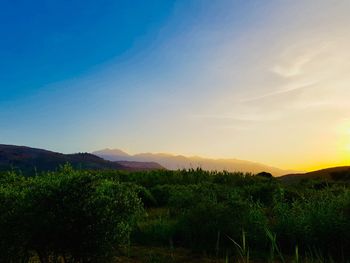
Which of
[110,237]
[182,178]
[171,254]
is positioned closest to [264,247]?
[171,254]

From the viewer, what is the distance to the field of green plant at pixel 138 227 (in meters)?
7.32

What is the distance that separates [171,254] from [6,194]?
12.0 ft

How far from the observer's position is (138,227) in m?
12.2

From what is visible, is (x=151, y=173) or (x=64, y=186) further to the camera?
(x=151, y=173)

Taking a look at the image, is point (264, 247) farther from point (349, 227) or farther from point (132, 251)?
point (132, 251)

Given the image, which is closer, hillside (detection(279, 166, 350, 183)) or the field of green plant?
the field of green plant

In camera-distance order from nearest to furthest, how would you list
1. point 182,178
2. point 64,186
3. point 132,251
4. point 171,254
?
point 64,186
point 171,254
point 132,251
point 182,178

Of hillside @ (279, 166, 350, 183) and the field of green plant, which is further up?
hillside @ (279, 166, 350, 183)

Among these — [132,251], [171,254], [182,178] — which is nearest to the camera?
[171,254]

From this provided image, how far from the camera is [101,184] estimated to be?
7824 millimetres

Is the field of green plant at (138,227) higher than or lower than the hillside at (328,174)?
lower

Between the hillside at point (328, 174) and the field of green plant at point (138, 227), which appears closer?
→ the field of green plant at point (138, 227)

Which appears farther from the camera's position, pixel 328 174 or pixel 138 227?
pixel 328 174

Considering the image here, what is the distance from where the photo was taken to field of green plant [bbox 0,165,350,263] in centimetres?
732
